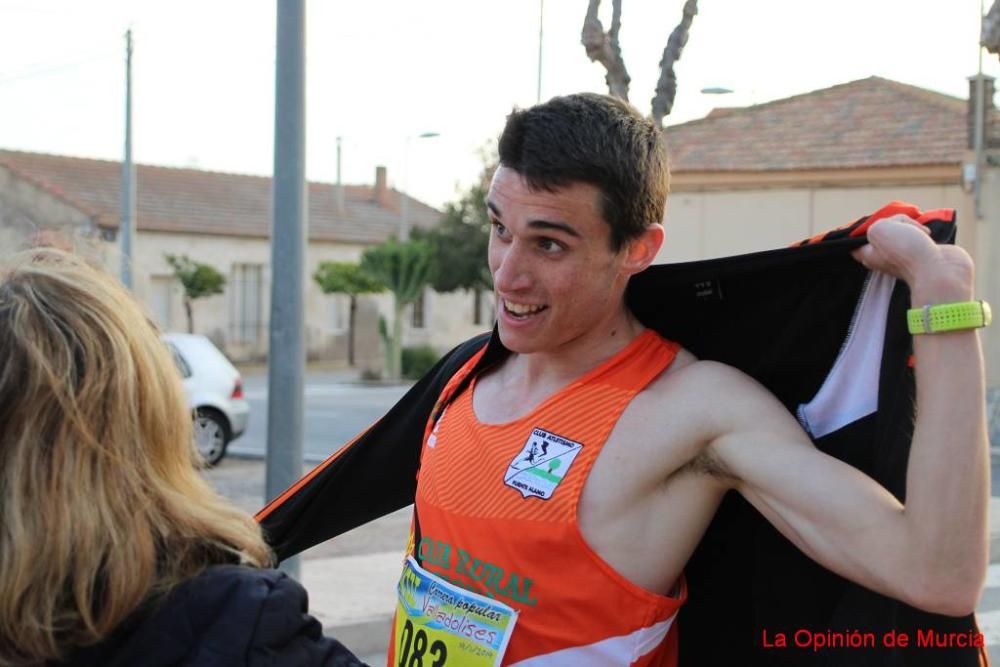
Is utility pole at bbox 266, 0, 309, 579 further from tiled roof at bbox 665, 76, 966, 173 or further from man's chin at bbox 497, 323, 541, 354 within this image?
tiled roof at bbox 665, 76, 966, 173

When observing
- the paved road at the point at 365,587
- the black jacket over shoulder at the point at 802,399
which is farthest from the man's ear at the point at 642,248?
the paved road at the point at 365,587

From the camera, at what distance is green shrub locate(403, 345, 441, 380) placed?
33.6m

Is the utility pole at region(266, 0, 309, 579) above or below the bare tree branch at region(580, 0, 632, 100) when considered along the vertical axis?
below

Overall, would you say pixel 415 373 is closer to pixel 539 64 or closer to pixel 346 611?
pixel 539 64

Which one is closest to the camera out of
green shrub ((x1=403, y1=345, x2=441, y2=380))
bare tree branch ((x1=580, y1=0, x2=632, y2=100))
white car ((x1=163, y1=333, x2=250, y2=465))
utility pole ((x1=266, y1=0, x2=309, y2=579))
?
utility pole ((x1=266, y1=0, x2=309, y2=579))

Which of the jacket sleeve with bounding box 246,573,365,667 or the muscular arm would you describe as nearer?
the jacket sleeve with bounding box 246,573,365,667

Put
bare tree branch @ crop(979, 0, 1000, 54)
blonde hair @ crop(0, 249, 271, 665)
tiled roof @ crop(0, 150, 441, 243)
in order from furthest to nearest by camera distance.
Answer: tiled roof @ crop(0, 150, 441, 243), bare tree branch @ crop(979, 0, 1000, 54), blonde hair @ crop(0, 249, 271, 665)

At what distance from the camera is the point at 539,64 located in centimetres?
1973

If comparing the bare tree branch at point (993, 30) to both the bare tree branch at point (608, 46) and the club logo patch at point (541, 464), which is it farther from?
the club logo patch at point (541, 464)

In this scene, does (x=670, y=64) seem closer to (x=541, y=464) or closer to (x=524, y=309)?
(x=524, y=309)

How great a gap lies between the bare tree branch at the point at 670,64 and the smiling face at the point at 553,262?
5.13 metres

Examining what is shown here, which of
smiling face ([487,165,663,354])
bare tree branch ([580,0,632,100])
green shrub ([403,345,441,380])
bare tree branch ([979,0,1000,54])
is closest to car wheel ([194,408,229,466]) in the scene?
bare tree branch ([580,0,632,100])

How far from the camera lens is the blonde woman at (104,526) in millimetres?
1513

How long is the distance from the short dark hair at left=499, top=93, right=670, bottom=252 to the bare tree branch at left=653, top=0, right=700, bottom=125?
5.14m
